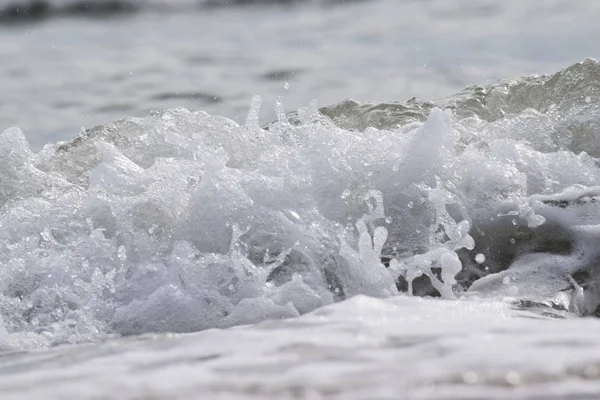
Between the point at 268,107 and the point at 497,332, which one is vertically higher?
the point at 497,332

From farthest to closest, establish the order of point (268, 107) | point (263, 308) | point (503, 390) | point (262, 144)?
point (268, 107), point (262, 144), point (263, 308), point (503, 390)

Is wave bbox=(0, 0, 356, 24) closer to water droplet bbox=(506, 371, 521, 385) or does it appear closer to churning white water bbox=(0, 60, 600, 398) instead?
churning white water bbox=(0, 60, 600, 398)

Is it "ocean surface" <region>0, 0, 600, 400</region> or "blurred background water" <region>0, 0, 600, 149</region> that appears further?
"blurred background water" <region>0, 0, 600, 149</region>

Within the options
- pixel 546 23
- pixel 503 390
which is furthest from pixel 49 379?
pixel 546 23

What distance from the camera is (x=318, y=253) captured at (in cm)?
257

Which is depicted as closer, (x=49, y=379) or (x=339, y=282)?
(x=49, y=379)

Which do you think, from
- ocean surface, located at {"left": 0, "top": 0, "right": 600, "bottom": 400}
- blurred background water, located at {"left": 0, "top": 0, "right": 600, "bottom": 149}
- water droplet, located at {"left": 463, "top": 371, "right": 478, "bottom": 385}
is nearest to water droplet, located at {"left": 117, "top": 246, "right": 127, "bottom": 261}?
ocean surface, located at {"left": 0, "top": 0, "right": 600, "bottom": 400}

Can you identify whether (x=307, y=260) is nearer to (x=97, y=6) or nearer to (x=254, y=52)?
(x=254, y=52)

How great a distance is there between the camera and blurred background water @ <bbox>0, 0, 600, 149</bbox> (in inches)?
245

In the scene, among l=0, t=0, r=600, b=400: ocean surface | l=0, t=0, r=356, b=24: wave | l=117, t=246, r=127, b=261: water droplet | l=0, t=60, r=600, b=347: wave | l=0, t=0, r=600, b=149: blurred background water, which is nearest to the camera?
l=0, t=0, r=600, b=400: ocean surface

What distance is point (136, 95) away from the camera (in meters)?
6.49

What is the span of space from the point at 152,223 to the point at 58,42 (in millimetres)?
5231

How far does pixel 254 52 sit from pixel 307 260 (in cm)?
483

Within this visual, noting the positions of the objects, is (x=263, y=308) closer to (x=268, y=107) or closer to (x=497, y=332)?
(x=497, y=332)
